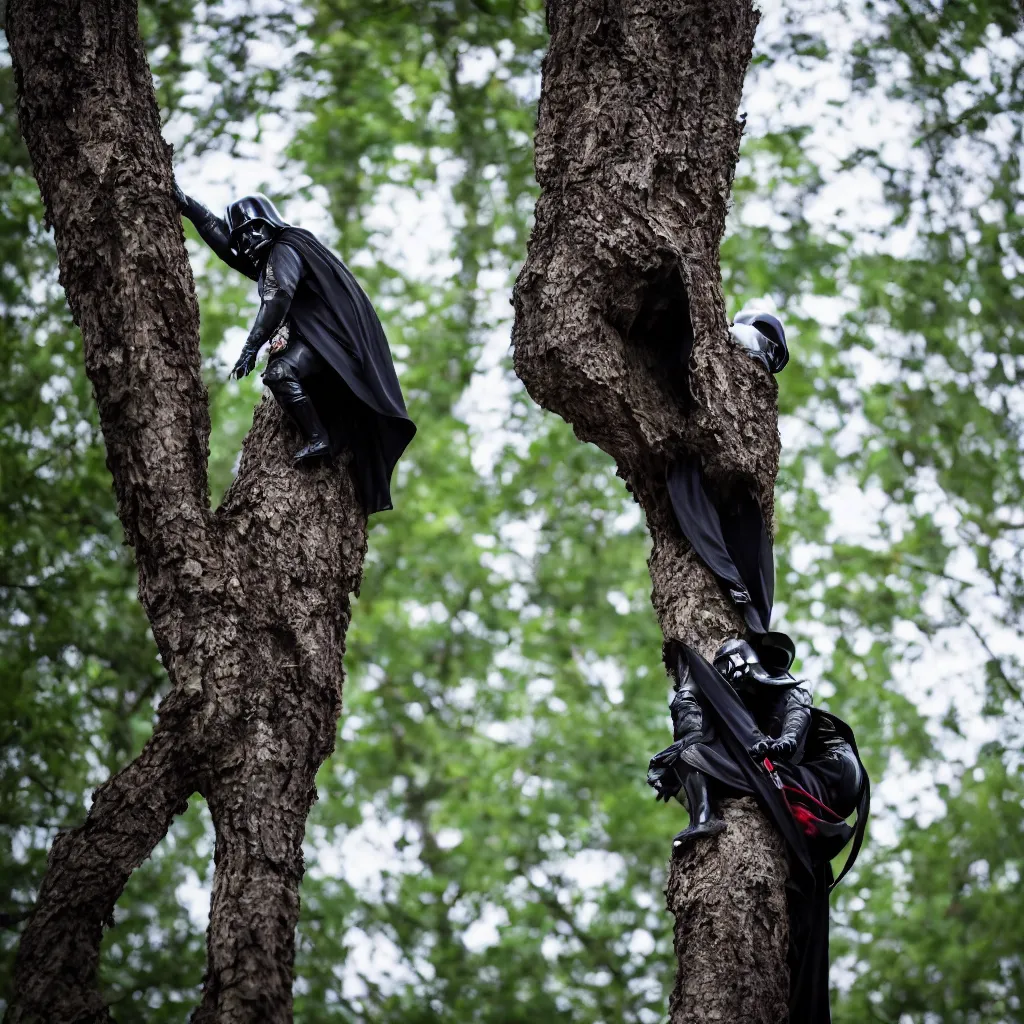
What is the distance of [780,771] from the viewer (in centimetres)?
575

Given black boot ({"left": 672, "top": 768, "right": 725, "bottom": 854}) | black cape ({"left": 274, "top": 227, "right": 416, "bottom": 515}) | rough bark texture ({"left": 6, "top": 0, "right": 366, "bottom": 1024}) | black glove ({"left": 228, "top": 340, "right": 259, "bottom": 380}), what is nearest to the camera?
rough bark texture ({"left": 6, "top": 0, "right": 366, "bottom": 1024})

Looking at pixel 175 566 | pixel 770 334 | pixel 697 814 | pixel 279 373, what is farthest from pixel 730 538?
pixel 175 566

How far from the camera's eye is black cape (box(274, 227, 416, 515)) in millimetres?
6090

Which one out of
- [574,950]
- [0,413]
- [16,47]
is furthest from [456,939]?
[16,47]

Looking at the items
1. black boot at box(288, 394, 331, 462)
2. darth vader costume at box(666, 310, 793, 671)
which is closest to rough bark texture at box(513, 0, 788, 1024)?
darth vader costume at box(666, 310, 793, 671)

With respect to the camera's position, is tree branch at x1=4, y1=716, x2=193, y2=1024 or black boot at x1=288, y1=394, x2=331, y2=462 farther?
black boot at x1=288, y1=394, x2=331, y2=462

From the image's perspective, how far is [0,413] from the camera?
10578 mm

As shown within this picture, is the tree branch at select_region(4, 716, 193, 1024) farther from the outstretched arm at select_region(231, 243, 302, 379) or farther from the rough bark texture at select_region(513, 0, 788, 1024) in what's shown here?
the rough bark texture at select_region(513, 0, 788, 1024)

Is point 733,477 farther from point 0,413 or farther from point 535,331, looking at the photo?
point 0,413

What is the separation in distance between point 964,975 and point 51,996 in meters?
7.68

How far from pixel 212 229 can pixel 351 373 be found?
833 millimetres

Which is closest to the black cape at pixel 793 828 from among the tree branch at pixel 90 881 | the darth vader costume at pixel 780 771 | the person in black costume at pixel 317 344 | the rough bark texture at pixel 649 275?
the darth vader costume at pixel 780 771

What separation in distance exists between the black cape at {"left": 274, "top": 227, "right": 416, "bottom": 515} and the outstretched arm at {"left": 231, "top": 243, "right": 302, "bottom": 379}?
7cm

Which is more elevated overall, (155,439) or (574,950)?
(574,950)
